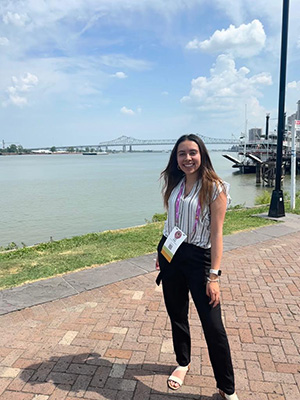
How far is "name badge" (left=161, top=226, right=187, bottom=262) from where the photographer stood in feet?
7.19

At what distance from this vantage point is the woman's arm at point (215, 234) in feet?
6.86

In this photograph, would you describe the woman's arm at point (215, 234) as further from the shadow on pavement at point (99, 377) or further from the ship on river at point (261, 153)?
the ship on river at point (261, 153)

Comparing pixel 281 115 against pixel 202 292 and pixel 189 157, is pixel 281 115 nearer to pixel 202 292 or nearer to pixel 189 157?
pixel 189 157

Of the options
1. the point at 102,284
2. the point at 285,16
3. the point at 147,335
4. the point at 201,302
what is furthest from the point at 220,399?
the point at 285,16

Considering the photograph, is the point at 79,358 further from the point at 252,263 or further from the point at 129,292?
the point at 252,263

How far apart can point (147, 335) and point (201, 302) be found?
1102 mm

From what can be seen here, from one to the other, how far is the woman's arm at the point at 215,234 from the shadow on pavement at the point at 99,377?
31.1 inches

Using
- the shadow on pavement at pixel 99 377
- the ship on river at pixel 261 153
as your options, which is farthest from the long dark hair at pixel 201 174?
the ship on river at pixel 261 153

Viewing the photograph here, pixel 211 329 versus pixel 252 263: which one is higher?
pixel 211 329

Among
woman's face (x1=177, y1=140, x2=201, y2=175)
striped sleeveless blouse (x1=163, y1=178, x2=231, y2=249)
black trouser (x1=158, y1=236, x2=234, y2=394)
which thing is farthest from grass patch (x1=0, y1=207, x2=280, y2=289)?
woman's face (x1=177, y1=140, x2=201, y2=175)

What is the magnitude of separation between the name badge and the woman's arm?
0.20 m

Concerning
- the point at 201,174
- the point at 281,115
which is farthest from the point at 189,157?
the point at 281,115

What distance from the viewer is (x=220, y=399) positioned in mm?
2268

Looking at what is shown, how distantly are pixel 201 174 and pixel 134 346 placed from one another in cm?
164
